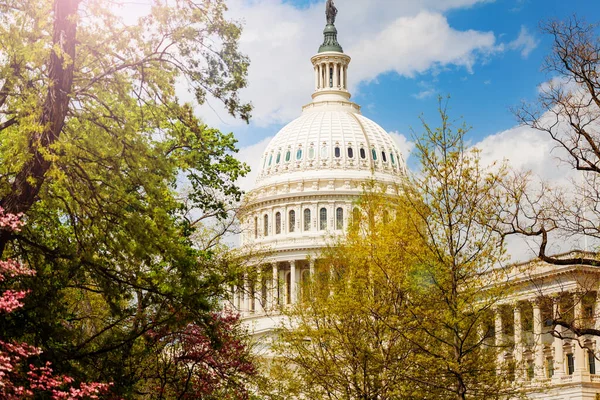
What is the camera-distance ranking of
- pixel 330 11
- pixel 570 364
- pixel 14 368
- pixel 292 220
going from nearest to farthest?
pixel 14 368 < pixel 570 364 < pixel 292 220 < pixel 330 11

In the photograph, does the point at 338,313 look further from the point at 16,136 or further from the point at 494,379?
the point at 16,136

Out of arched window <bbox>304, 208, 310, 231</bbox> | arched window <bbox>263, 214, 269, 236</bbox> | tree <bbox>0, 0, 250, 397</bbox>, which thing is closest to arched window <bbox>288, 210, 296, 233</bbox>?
arched window <bbox>304, 208, 310, 231</bbox>

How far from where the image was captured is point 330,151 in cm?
14050

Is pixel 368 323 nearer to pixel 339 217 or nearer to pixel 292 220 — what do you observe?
pixel 339 217

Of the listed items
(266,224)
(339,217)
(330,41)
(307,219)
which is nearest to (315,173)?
(307,219)

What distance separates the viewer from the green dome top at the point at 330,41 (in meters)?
157

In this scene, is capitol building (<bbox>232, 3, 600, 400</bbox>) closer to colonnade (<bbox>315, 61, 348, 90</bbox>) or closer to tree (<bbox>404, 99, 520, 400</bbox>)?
colonnade (<bbox>315, 61, 348, 90</bbox>)

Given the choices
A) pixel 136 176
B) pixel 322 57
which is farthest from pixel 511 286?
pixel 322 57

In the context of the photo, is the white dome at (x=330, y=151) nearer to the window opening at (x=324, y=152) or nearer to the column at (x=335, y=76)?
the window opening at (x=324, y=152)

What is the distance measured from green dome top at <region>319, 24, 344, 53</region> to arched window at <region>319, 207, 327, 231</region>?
1300 inches

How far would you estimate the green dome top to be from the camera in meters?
157

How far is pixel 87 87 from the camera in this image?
19516mm

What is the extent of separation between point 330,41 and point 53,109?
142771 mm

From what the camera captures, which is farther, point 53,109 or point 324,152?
point 324,152
